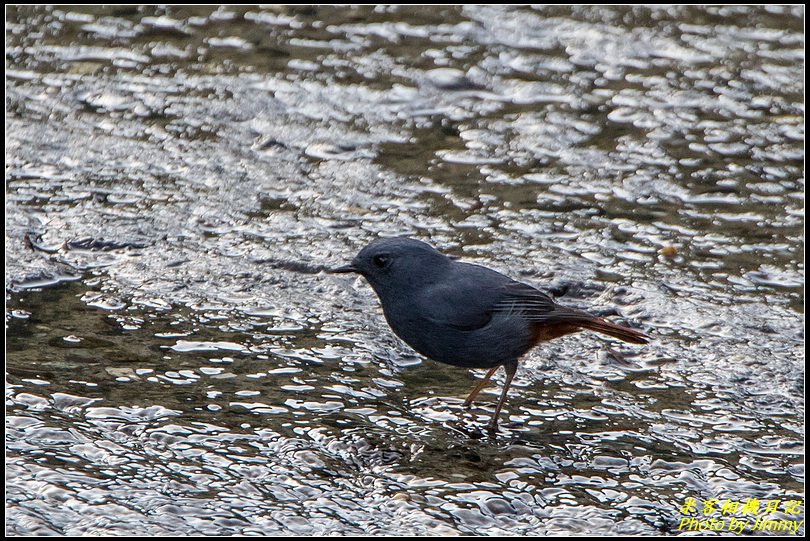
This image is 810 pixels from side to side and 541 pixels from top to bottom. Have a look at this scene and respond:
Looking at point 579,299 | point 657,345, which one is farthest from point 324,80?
point 657,345

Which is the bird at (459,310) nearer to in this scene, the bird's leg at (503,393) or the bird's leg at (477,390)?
the bird's leg at (503,393)

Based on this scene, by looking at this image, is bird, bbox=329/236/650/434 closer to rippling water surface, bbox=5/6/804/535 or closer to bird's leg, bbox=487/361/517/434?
bird's leg, bbox=487/361/517/434

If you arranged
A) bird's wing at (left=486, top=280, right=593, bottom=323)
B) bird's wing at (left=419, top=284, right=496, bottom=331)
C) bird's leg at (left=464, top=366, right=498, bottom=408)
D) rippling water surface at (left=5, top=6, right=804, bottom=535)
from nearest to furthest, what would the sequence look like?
rippling water surface at (left=5, top=6, right=804, bottom=535) → bird's wing at (left=419, top=284, right=496, bottom=331) → bird's wing at (left=486, top=280, right=593, bottom=323) → bird's leg at (left=464, top=366, right=498, bottom=408)

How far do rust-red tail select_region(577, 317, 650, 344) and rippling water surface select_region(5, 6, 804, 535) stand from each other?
0.89 feet

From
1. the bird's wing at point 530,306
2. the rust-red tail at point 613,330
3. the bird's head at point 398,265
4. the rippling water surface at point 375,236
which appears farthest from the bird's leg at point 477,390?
the bird's head at point 398,265

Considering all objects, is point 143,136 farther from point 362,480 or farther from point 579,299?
point 362,480

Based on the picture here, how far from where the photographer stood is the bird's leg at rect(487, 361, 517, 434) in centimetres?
502

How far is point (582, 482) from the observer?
4.59 metres

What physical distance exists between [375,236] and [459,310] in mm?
1894

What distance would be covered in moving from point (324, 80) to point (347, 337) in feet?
12.2

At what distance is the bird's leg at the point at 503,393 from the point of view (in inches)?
198

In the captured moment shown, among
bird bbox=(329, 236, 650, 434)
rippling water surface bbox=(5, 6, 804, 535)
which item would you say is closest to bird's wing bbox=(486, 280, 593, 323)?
bird bbox=(329, 236, 650, 434)

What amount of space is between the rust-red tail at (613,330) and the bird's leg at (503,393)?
0.38 metres

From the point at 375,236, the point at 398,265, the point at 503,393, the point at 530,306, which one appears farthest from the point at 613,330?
the point at 375,236
